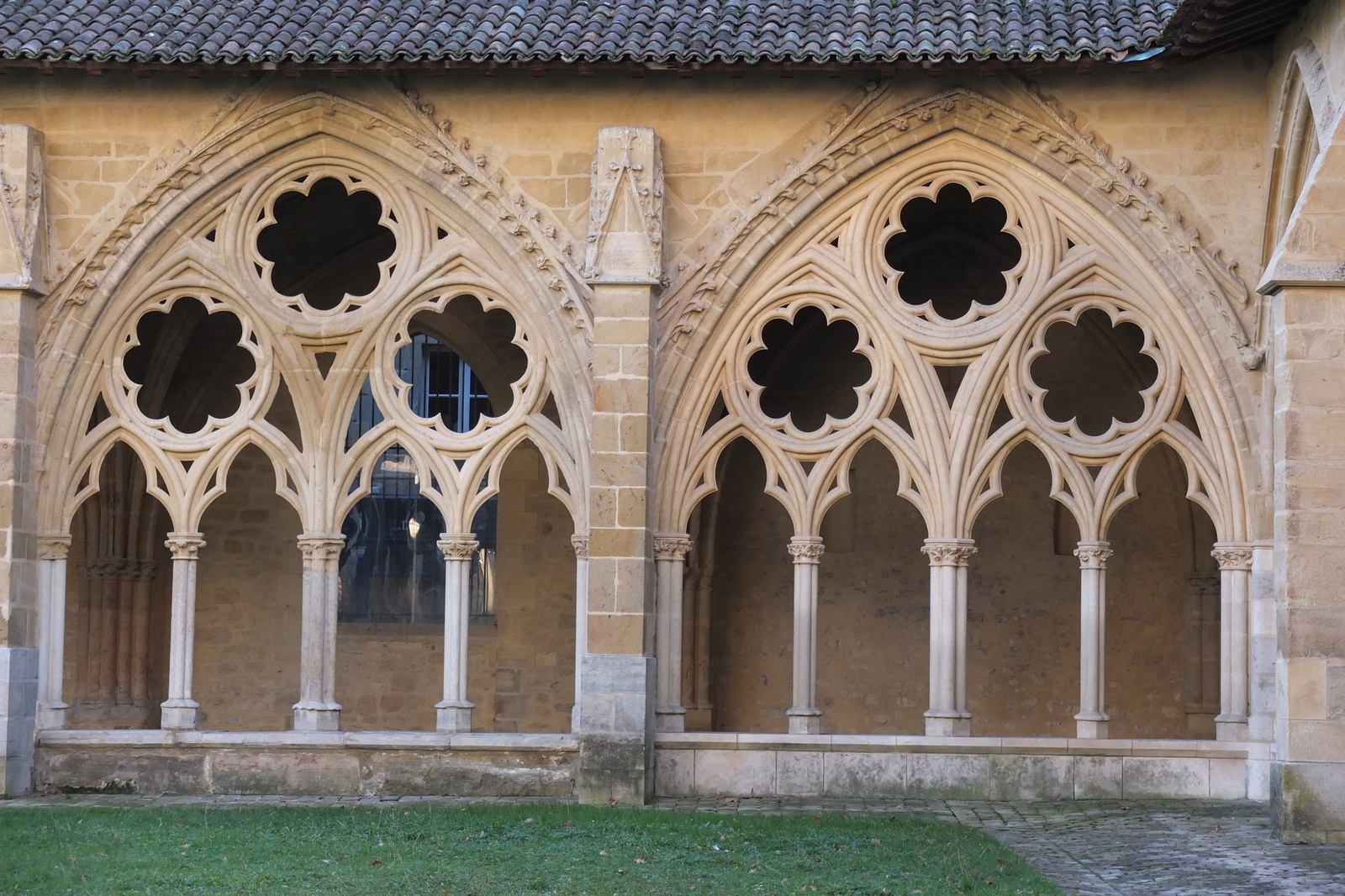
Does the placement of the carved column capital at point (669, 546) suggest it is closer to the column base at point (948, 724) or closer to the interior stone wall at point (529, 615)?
the column base at point (948, 724)

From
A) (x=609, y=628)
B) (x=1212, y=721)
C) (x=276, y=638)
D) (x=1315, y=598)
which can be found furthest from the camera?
(x=276, y=638)

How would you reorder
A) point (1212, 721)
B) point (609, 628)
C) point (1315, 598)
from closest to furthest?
1. point (1315, 598)
2. point (609, 628)
3. point (1212, 721)

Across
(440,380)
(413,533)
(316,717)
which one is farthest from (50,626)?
(440,380)

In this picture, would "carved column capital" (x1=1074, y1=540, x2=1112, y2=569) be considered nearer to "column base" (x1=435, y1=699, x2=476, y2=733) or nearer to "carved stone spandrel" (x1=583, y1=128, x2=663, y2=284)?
"carved stone spandrel" (x1=583, y1=128, x2=663, y2=284)

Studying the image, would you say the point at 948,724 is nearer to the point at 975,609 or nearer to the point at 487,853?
the point at 487,853

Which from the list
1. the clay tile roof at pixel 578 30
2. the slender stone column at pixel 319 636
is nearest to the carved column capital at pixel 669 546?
the slender stone column at pixel 319 636

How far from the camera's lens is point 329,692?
12492 mm

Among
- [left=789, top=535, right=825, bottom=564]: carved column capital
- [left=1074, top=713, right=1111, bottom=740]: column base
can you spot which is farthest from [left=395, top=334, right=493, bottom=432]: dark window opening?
[left=1074, top=713, right=1111, bottom=740]: column base

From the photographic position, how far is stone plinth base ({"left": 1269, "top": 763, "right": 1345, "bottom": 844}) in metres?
9.57

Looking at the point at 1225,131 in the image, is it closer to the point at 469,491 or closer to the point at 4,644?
the point at 469,491

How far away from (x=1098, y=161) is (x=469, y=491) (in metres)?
4.86

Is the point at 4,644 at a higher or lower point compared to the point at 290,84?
lower

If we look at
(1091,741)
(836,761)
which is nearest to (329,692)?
(836,761)

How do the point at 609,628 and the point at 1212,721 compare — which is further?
the point at 1212,721
